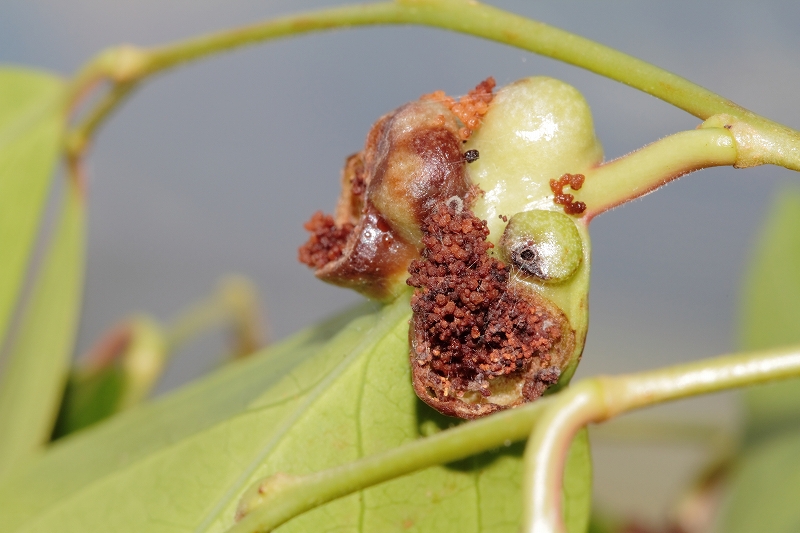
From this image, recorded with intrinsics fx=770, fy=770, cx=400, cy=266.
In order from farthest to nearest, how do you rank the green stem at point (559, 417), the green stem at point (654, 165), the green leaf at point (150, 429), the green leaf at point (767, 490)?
the green leaf at point (767, 490) → the green leaf at point (150, 429) → the green stem at point (654, 165) → the green stem at point (559, 417)

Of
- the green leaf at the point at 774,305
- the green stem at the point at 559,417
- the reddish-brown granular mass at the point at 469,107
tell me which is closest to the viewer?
the green stem at the point at 559,417

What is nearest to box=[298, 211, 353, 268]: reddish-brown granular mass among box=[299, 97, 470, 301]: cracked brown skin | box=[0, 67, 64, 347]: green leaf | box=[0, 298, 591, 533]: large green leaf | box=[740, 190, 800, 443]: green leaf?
box=[299, 97, 470, 301]: cracked brown skin

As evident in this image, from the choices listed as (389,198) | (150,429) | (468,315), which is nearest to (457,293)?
(468,315)

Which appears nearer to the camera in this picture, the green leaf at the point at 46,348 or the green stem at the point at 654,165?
the green stem at the point at 654,165

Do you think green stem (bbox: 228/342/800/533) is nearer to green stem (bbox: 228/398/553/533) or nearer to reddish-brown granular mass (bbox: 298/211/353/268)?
green stem (bbox: 228/398/553/533)

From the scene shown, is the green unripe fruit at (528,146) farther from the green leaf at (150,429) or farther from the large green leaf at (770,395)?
the large green leaf at (770,395)

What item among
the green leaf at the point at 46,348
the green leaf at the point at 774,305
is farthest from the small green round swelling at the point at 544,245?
the green leaf at the point at 774,305
